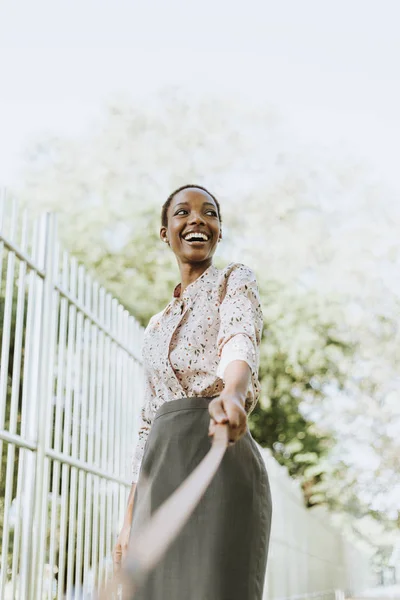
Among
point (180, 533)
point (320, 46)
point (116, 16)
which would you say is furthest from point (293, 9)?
point (180, 533)

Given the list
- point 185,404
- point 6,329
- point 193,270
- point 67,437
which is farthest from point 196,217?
point 67,437

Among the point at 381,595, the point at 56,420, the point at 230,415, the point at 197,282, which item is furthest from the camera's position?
the point at 381,595

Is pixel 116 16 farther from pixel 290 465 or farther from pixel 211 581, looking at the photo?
pixel 211 581

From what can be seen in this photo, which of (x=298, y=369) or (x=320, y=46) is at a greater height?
(x=320, y=46)

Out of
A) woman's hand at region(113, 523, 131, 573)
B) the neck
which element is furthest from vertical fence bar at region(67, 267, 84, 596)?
the neck

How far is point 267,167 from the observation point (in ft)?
53.6

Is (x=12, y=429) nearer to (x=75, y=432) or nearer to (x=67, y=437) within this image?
(x=67, y=437)

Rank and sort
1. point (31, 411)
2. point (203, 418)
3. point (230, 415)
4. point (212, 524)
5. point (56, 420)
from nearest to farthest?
point (230, 415), point (212, 524), point (203, 418), point (31, 411), point (56, 420)

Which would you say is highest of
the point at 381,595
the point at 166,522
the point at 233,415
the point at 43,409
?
the point at 381,595

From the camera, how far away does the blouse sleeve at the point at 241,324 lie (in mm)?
2021

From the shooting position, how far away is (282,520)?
8844 mm

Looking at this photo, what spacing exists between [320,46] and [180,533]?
1840 centimetres

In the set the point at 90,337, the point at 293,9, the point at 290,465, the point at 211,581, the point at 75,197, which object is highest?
the point at 293,9

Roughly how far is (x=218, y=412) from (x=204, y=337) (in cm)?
61
